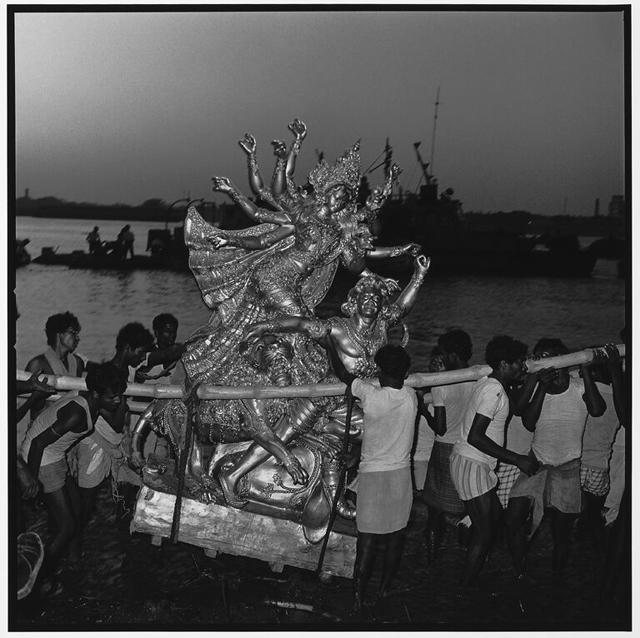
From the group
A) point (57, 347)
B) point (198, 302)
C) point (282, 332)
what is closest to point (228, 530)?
point (282, 332)

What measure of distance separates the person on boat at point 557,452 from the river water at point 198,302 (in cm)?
416

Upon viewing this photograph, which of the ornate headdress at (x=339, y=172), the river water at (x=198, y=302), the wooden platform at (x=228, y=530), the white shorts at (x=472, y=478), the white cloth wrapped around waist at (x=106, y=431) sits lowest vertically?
the wooden platform at (x=228, y=530)

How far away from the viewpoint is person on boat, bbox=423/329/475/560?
6.48m

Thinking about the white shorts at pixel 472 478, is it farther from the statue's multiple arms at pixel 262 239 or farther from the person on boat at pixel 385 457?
the statue's multiple arms at pixel 262 239

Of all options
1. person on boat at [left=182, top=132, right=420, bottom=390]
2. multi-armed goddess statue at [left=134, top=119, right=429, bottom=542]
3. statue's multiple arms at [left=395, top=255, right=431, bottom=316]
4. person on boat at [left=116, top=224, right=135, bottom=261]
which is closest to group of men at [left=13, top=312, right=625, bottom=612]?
multi-armed goddess statue at [left=134, top=119, right=429, bottom=542]

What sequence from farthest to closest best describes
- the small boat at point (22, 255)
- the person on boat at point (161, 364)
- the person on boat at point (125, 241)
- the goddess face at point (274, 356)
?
the person on boat at point (125, 241)
the small boat at point (22, 255)
the person on boat at point (161, 364)
the goddess face at point (274, 356)

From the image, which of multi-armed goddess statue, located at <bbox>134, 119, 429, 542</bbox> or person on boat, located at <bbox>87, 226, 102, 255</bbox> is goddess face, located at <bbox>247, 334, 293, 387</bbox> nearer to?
multi-armed goddess statue, located at <bbox>134, 119, 429, 542</bbox>

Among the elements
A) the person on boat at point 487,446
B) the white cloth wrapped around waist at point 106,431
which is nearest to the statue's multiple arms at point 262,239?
the white cloth wrapped around waist at point 106,431

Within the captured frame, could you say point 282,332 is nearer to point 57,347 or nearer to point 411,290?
point 411,290

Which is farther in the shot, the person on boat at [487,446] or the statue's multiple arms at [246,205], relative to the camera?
the statue's multiple arms at [246,205]

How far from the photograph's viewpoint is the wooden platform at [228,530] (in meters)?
6.16

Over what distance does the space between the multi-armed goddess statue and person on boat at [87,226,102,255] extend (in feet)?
11.2

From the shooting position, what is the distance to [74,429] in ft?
19.3

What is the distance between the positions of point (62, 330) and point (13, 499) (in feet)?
5.08
